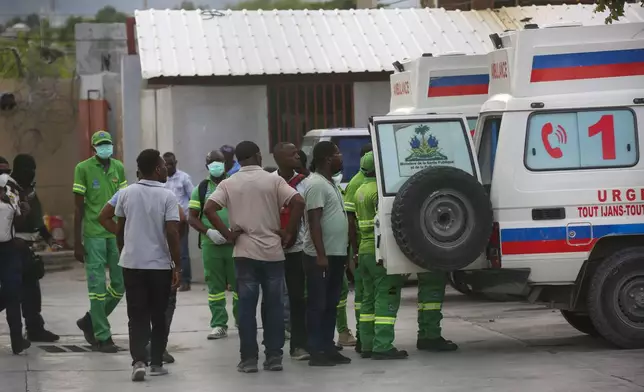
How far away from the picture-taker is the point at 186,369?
1122 centimetres

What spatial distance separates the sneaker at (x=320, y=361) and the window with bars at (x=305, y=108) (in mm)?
9479

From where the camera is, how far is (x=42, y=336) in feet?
43.4

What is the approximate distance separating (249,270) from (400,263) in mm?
1353

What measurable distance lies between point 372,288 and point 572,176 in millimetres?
1999

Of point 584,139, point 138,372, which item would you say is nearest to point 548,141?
point 584,139

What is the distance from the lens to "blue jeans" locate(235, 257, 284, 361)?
35.4ft

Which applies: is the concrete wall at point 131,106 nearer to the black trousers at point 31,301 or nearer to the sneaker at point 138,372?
the black trousers at point 31,301

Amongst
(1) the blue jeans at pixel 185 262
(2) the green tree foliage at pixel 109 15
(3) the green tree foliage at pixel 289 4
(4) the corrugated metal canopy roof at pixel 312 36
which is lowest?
(1) the blue jeans at pixel 185 262

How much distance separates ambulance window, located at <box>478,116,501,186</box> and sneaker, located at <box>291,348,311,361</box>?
2.20m

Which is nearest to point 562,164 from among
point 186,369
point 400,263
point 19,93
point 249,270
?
point 400,263

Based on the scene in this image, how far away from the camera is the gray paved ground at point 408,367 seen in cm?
1011

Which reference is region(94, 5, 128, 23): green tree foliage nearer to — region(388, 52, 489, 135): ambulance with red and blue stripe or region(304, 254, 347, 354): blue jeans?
region(388, 52, 489, 135): ambulance with red and blue stripe

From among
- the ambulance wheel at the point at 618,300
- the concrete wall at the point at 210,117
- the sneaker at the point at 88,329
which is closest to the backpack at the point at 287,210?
the sneaker at the point at 88,329

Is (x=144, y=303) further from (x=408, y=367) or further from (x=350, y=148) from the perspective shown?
(x=350, y=148)
